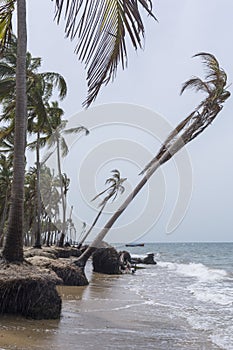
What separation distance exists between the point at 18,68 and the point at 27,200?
40.5 m

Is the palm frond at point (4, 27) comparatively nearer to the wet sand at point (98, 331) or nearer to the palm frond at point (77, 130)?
the wet sand at point (98, 331)

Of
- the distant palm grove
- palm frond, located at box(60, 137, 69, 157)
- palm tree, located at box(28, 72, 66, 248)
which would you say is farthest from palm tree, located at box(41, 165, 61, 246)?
palm tree, located at box(28, 72, 66, 248)

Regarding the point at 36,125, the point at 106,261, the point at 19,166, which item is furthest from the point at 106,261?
the point at 19,166

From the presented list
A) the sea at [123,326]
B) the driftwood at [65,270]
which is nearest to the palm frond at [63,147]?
the driftwood at [65,270]

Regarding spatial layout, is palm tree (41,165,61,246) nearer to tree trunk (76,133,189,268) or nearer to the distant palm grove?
the distant palm grove

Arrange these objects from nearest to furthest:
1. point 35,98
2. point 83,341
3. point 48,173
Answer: point 83,341
point 35,98
point 48,173

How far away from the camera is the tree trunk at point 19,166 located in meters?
9.88

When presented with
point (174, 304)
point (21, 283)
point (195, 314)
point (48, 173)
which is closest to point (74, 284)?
point (174, 304)

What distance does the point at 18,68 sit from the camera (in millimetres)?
10672

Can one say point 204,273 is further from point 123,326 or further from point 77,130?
point 123,326

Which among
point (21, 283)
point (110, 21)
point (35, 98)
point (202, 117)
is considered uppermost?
point (35, 98)

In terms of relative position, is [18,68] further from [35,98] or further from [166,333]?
[35,98]

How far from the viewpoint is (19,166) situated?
412 inches

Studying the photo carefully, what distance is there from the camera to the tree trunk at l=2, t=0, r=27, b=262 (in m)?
9.88
